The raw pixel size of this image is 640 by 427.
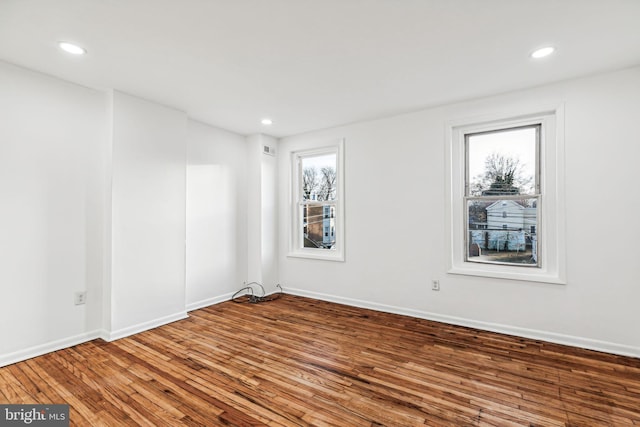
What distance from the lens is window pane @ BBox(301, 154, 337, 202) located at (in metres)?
4.59

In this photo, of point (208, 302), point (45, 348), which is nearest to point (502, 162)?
point (208, 302)

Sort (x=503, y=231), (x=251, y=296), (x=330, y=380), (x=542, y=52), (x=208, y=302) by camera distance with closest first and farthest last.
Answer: (x=330, y=380) → (x=542, y=52) → (x=503, y=231) → (x=208, y=302) → (x=251, y=296)

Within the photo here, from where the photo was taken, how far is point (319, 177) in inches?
186

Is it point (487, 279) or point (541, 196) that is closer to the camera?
point (541, 196)

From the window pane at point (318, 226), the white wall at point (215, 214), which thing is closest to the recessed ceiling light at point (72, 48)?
the white wall at point (215, 214)

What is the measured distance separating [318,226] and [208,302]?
1874 millimetres

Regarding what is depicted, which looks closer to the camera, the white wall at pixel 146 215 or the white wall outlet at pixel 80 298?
the white wall outlet at pixel 80 298

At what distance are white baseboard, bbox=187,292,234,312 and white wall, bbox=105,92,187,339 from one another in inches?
12.8

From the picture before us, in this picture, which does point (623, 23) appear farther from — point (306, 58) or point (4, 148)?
point (4, 148)

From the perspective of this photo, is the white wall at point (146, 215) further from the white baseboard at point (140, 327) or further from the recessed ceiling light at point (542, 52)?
the recessed ceiling light at point (542, 52)

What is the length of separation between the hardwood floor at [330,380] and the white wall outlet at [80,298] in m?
0.40

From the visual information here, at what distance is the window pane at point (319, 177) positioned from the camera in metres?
4.59

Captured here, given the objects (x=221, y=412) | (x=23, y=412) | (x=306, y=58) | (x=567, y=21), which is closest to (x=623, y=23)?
Answer: (x=567, y=21)

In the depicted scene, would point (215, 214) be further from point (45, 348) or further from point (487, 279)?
point (487, 279)
